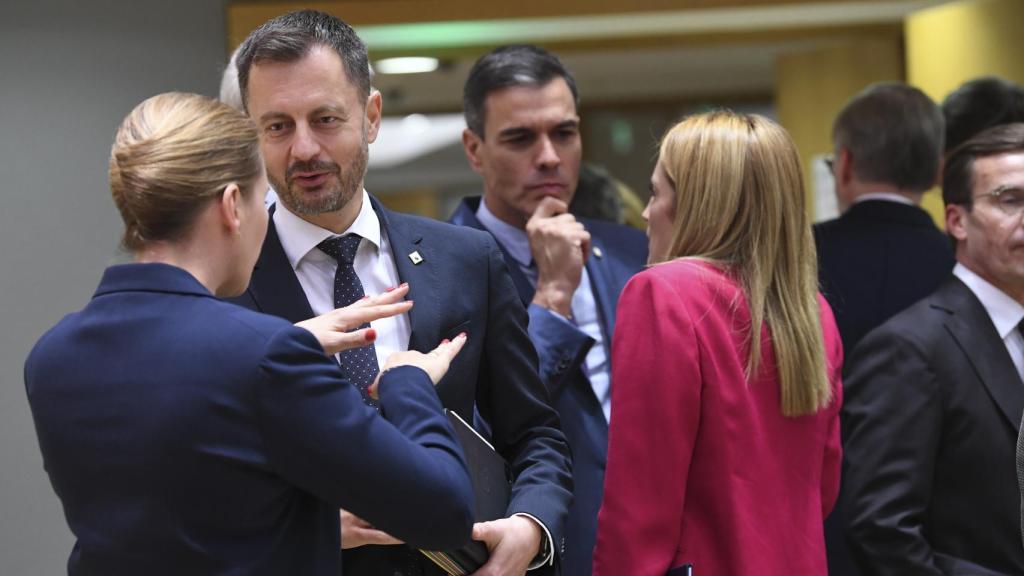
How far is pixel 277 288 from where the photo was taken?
2.21 m

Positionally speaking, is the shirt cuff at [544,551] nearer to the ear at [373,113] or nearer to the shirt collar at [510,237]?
the ear at [373,113]

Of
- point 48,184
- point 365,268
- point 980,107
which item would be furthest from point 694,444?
point 48,184

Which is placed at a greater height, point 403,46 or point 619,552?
point 403,46

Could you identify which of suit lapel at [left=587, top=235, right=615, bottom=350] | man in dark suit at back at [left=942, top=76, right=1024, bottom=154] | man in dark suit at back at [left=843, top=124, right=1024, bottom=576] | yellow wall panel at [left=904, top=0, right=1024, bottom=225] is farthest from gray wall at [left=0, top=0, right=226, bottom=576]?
yellow wall panel at [left=904, top=0, right=1024, bottom=225]

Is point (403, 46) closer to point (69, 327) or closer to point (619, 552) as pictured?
point (619, 552)

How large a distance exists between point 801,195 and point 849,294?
3.51ft

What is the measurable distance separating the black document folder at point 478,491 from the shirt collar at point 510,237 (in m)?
1.03

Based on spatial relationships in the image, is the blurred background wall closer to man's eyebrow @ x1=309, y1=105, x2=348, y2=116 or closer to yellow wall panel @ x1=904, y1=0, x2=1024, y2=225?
yellow wall panel @ x1=904, y1=0, x2=1024, y2=225

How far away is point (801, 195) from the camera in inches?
99.0

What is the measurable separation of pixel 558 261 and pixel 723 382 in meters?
0.68

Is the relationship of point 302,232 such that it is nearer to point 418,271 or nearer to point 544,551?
point 418,271

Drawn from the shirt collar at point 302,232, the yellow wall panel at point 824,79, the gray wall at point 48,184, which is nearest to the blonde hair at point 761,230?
the shirt collar at point 302,232

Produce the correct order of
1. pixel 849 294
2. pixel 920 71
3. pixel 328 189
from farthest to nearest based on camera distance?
pixel 920 71 < pixel 849 294 < pixel 328 189

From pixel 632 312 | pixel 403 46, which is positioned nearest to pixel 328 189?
pixel 632 312
